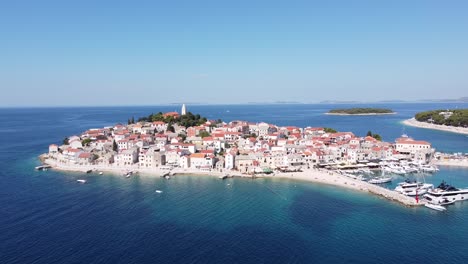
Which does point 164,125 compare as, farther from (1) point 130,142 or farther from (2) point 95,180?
(2) point 95,180

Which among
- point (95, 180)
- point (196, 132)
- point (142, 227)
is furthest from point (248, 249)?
point (196, 132)


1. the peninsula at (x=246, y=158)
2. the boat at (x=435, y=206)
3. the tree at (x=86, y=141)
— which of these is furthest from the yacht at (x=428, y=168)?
the tree at (x=86, y=141)

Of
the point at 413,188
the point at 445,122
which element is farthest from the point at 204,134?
the point at 445,122

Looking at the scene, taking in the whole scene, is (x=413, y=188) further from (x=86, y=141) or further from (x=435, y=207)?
(x=86, y=141)

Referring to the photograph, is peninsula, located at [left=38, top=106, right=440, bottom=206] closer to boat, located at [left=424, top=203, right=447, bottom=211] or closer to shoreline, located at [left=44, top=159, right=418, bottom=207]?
shoreline, located at [left=44, top=159, right=418, bottom=207]

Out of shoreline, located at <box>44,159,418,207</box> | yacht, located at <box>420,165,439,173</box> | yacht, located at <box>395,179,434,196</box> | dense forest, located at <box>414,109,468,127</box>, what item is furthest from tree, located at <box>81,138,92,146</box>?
dense forest, located at <box>414,109,468,127</box>

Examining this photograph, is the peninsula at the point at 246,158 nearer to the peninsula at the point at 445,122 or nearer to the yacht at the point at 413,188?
the yacht at the point at 413,188
